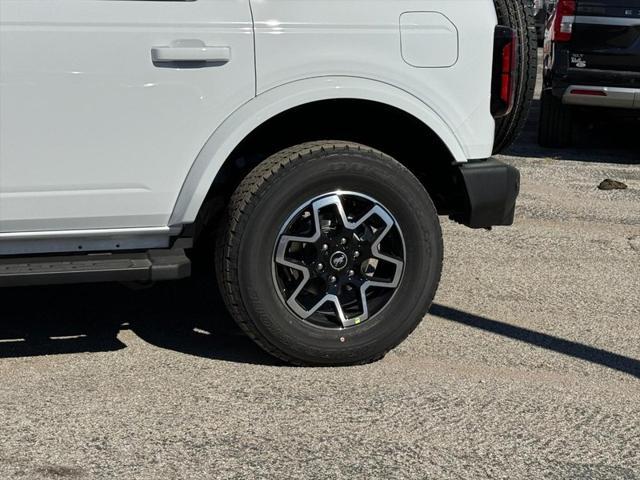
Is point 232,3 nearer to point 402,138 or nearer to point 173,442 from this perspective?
point 402,138

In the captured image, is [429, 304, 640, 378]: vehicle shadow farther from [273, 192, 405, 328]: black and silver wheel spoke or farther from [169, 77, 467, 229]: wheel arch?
[169, 77, 467, 229]: wheel arch

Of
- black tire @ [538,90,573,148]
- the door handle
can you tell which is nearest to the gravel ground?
the door handle

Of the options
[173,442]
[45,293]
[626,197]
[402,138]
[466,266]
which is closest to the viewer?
[173,442]

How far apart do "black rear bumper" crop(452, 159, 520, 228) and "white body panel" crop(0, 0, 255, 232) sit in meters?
1.02

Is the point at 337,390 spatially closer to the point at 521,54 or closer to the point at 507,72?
the point at 507,72

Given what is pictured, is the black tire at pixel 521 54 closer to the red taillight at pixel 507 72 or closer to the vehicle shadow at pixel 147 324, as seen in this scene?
the red taillight at pixel 507 72

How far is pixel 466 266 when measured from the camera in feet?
20.9

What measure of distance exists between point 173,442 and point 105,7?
1.60 metres

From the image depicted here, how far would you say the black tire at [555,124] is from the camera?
34.0 ft

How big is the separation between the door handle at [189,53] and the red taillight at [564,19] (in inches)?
232

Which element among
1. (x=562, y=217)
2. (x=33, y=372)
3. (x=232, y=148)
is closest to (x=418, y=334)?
(x=232, y=148)

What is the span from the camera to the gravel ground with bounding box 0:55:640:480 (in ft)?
12.8

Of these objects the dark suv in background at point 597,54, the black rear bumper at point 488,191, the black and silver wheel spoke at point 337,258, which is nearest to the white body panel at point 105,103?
the black and silver wheel spoke at point 337,258

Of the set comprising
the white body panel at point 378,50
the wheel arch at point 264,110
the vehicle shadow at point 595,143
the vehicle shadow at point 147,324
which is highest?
the white body panel at point 378,50
